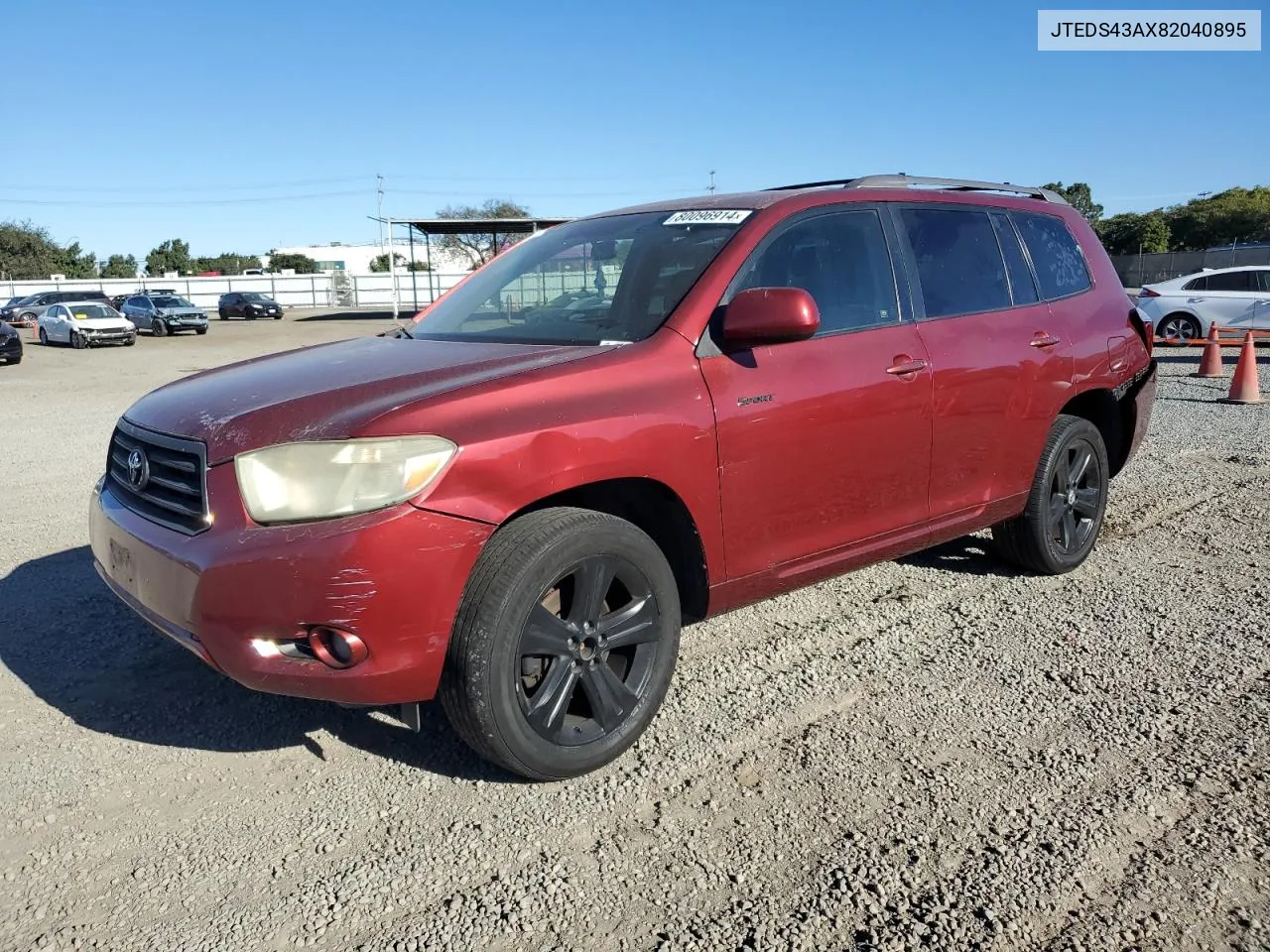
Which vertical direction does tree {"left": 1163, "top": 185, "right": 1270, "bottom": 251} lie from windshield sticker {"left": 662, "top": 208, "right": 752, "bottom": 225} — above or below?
above

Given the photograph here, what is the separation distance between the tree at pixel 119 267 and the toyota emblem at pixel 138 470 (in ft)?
369

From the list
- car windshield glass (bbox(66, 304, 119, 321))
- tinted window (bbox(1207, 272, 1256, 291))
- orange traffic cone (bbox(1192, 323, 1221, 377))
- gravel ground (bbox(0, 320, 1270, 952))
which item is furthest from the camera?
car windshield glass (bbox(66, 304, 119, 321))

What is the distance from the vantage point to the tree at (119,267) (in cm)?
10338

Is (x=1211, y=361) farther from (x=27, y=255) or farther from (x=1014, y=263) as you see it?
(x=27, y=255)

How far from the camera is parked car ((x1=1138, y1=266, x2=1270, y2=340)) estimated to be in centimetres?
1673

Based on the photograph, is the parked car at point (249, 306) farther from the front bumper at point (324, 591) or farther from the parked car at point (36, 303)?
the front bumper at point (324, 591)

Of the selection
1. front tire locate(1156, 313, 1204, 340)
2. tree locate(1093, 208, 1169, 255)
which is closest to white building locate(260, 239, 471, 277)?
tree locate(1093, 208, 1169, 255)

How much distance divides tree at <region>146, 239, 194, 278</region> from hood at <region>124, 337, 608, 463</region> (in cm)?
12203

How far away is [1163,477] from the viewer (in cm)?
711

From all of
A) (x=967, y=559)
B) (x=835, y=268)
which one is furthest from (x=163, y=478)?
(x=967, y=559)

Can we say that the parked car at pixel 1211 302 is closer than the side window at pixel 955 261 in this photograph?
No

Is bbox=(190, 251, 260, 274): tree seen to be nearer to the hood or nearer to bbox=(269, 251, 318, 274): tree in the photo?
bbox=(269, 251, 318, 274): tree

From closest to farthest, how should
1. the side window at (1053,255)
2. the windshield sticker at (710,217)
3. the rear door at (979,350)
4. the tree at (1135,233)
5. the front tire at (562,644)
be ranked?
the front tire at (562,644)
the windshield sticker at (710,217)
the rear door at (979,350)
the side window at (1053,255)
the tree at (1135,233)

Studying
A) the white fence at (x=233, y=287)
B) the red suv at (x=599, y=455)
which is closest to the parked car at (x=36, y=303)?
the white fence at (x=233, y=287)
